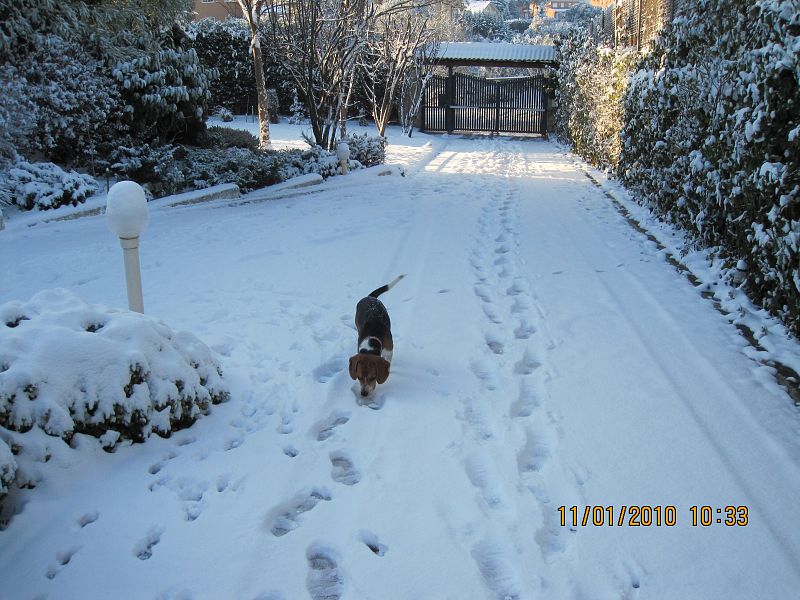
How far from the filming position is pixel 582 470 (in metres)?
2.94

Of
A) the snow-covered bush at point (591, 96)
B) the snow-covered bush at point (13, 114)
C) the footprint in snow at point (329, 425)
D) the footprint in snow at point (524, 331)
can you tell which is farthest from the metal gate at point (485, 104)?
the footprint in snow at point (329, 425)

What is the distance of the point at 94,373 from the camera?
298 centimetres

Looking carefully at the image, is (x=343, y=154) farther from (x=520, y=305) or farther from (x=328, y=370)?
(x=328, y=370)

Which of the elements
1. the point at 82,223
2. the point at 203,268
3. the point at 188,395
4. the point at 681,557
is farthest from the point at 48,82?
the point at 681,557

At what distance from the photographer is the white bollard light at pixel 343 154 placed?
38.2 feet

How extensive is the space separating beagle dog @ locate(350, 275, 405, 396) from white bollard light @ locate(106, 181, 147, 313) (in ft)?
4.32

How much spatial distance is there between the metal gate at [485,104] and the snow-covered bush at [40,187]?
630 inches

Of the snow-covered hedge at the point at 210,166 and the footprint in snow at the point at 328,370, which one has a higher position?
the snow-covered hedge at the point at 210,166

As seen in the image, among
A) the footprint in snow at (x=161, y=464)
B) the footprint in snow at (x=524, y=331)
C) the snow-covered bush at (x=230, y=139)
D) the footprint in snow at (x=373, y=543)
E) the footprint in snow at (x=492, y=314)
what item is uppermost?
the snow-covered bush at (x=230, y=139)

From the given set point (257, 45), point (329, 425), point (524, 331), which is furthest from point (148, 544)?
point (257, 45)

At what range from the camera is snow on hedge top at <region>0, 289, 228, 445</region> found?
9.21 feet

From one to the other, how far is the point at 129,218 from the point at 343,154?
822 centimetres

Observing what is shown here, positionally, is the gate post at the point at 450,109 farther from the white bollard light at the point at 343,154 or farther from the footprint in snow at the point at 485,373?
the footprint in snow at the point at 485,373

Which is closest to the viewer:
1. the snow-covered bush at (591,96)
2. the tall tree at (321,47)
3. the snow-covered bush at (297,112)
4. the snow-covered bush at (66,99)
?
the snow-covered bush at (66,99)
